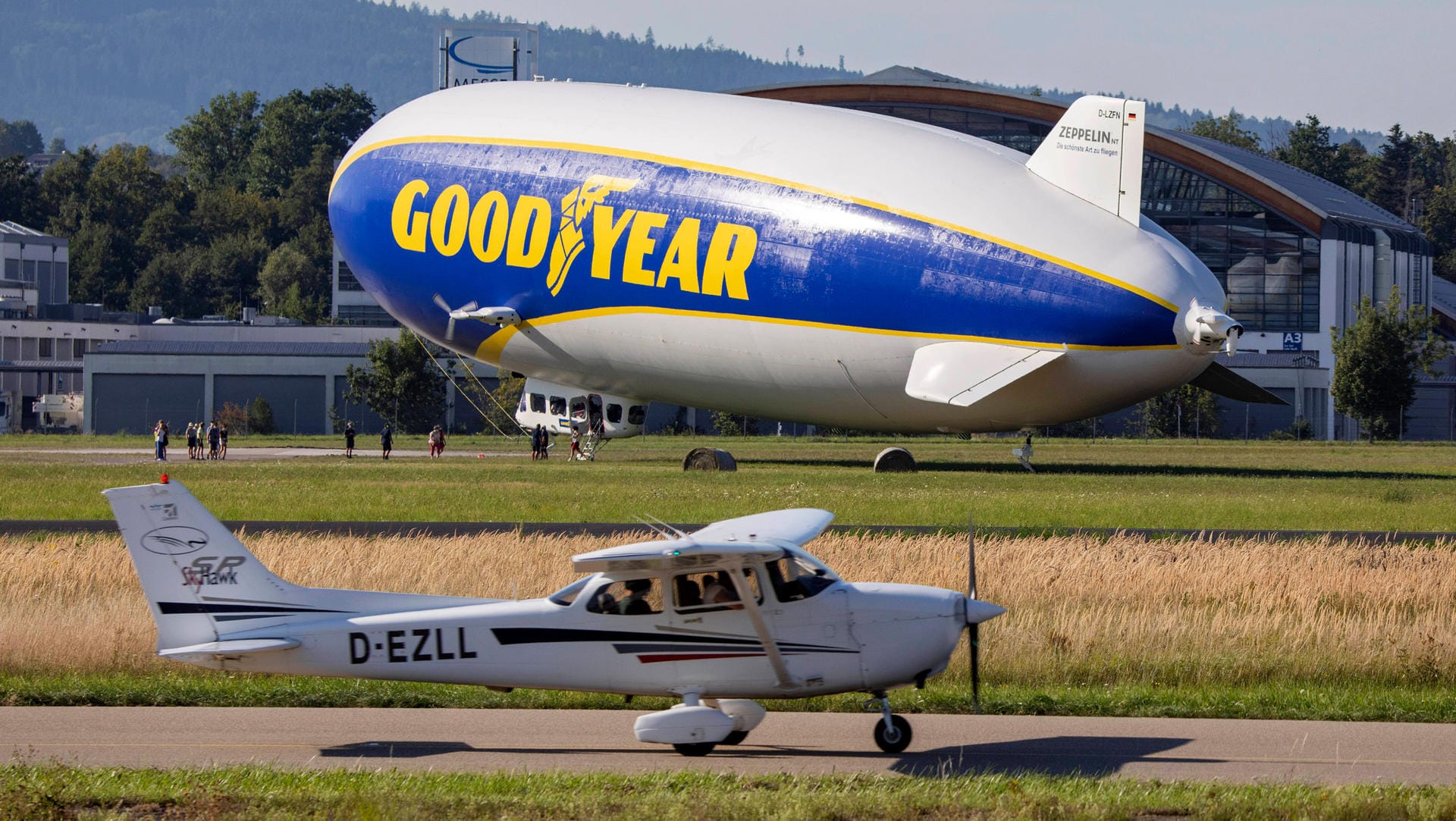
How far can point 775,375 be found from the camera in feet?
142

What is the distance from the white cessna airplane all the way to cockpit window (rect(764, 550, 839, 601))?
0.01 meters

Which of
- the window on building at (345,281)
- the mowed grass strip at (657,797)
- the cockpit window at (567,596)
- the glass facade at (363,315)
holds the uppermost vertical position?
the window on building at (345,281)

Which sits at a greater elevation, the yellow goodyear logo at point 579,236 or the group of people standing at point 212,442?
the yellow goodyear logo at point 579,236

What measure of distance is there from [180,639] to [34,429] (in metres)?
111

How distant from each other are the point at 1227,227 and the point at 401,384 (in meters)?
55.9

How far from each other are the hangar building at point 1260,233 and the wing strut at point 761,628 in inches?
3459

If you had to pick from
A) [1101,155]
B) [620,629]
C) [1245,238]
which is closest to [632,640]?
[620,629]

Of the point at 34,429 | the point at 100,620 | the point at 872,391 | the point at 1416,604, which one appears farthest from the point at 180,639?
the point at 34,429

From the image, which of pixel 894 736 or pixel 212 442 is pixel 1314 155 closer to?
pixel 212 442

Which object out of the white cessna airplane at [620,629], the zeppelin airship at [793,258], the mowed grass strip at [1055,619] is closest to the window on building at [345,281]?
the zeppelin airship at [793,258]

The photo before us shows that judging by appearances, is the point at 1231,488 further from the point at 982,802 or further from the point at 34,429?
the point at 34,429

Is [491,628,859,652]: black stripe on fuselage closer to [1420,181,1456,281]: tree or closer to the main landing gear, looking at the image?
the main landing gear

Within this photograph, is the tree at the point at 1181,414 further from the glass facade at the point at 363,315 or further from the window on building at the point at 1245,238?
the glass facade at the point at 363,315

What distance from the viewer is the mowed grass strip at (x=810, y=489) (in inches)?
1335
